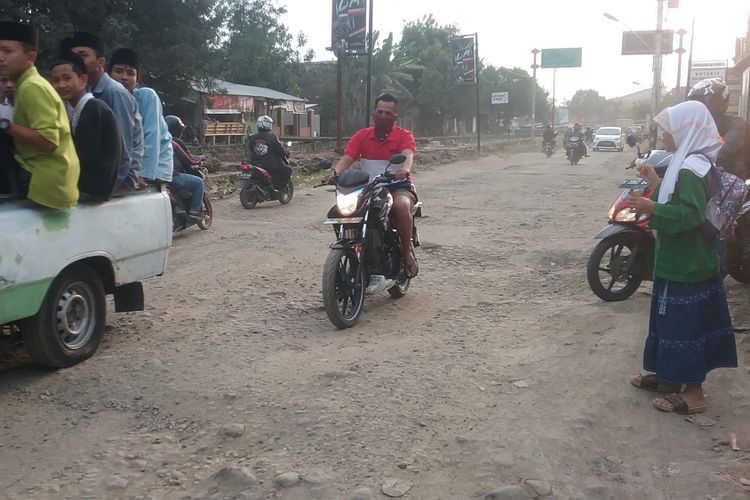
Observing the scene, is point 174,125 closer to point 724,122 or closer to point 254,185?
point 254,185

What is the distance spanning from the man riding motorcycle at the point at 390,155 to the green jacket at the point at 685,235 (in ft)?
7.44

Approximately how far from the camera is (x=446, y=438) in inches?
134

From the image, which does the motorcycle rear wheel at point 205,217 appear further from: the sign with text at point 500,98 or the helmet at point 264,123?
the sign with text at point 500,98

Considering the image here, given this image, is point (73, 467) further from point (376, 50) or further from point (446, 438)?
point (376, 50)

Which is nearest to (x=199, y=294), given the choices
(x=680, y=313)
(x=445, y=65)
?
(x=680, y=313)

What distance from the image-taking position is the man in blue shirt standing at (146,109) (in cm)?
606

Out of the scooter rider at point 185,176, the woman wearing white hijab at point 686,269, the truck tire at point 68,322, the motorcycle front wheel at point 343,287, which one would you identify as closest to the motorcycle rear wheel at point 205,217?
the scooter rider at point 185,176

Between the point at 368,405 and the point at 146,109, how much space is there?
3.74 metres

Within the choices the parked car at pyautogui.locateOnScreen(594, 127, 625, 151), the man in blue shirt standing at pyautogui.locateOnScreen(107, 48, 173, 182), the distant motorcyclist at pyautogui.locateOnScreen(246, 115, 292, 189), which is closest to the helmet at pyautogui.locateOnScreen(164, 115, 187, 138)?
the distant motorcyclist at pyautogui.locateOnScreen(246, 115, 292, 189)

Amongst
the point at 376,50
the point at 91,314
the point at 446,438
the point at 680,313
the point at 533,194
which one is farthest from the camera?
the point at 376,50

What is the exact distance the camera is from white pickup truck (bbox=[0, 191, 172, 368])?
12.4 feet

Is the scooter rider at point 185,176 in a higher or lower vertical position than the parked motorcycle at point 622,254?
higher

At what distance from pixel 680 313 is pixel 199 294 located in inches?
154

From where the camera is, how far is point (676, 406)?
374cm
